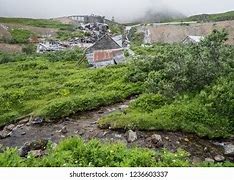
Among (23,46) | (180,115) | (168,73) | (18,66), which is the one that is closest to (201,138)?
(180,115)

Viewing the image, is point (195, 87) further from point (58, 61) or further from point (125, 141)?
point (58, 61)

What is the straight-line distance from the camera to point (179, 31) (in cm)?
1633

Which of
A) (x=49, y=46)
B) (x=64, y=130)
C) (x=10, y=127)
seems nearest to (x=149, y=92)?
(x=64, y=130)

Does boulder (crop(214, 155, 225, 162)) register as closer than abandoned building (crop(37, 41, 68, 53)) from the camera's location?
Yes

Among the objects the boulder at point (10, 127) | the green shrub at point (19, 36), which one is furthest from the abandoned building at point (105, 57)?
the boulder at point (10, 127)

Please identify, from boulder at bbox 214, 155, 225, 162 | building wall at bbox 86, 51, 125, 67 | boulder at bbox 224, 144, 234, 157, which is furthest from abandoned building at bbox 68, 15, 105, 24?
boulder at bbox 214, 155, 225, 162

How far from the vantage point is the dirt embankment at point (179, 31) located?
14.4 metres

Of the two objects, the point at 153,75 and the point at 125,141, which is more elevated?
the point at 153,75

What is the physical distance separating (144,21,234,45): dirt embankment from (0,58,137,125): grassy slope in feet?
6.34

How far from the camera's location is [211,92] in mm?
11016

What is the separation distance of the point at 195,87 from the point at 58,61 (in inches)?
308

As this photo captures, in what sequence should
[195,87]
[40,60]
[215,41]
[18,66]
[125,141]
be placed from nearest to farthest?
[125,141]
[195,87]
[215,41]
[18,66]
[40,60]

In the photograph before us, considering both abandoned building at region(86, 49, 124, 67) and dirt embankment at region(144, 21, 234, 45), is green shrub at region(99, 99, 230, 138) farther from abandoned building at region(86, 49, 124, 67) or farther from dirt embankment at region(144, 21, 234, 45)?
abandoned building at region(86, 49, 124, 67)

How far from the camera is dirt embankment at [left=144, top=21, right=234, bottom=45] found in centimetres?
1438
